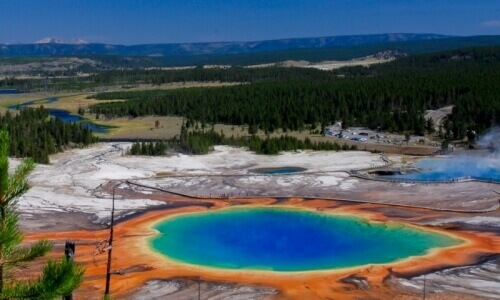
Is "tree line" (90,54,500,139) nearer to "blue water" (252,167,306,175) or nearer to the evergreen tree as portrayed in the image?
"blue water" (252,167,306,175)

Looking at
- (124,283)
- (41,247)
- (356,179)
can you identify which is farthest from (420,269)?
(41,247)

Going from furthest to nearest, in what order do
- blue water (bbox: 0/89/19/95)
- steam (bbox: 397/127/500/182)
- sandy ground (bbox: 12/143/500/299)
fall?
blue water (bbox: 0/89/19/95)
steam (bbox: 397/127/500/182)
sandy ground (bbox: 12/143/500/299)

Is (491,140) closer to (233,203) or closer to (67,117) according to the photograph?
(233,203)

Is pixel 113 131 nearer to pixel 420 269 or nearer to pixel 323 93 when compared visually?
pixel 323 93

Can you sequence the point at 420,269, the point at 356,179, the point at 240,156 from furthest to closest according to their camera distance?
the point at 240,156, the point at 356,179, the point at 420,269

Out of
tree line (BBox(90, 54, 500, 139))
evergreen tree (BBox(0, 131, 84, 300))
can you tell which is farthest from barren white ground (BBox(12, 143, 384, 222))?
evergreen tree (BBox(0, 131, 84, 300))

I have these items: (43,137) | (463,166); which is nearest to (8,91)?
(43,137)

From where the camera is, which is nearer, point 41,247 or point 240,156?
point 41,247

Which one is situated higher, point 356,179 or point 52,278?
point 52,278
